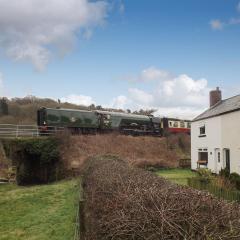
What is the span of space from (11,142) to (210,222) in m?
35.2

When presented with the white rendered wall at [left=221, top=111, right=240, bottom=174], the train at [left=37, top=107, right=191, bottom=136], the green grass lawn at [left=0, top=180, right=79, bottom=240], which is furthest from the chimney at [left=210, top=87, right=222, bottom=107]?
the green grass lawn at [left=0, top=180, right=79, bottom=240]

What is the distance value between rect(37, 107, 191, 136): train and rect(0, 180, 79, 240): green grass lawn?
63.8 feet

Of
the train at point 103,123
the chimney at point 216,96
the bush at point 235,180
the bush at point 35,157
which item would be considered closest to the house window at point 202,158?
the chimney at point 216,96

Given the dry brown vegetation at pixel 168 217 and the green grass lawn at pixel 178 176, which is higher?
the dry brown vegetation at pixel 168 217

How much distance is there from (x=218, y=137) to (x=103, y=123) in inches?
839

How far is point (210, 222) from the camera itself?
484 cm

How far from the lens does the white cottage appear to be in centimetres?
2870

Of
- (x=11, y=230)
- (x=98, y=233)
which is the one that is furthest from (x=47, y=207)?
(x=98, y=233)

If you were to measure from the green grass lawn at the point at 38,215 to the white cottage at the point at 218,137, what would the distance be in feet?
40.8

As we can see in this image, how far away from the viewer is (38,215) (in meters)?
17.9

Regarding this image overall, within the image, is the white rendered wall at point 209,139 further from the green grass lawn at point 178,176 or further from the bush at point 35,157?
the bush at point 35,157

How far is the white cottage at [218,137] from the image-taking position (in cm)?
2870

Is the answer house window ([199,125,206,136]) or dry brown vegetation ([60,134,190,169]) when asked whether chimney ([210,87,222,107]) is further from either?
dry brown vegetation ([60,134,190,169])

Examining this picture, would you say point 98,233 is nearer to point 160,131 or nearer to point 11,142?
point 11,142
